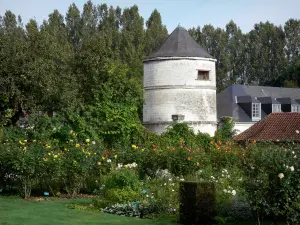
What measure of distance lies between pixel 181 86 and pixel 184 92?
1.51 ft

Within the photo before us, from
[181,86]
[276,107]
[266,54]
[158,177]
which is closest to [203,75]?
[181,86]

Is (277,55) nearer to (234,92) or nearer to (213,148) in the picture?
(234,92)

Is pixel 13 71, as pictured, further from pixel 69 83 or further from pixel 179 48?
pixel 179 48

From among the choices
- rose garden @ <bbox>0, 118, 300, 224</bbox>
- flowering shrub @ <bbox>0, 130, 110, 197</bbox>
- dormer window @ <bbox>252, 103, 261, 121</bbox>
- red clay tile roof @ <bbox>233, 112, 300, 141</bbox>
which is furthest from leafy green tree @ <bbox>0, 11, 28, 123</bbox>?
dormer window @ <bbox>252, 103, 261, 121</bbox>

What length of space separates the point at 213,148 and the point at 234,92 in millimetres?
30536

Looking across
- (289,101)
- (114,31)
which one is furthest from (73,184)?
(114,31)

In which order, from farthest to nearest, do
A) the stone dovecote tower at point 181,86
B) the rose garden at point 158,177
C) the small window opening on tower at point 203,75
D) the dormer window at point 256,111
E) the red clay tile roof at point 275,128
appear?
the dormer window at point 256,111
the small window opening on tower at point 203,75
the stone dovecote tower at point 181,86
the red clay tile roof at point 275,128
the rose garden at point 158,177

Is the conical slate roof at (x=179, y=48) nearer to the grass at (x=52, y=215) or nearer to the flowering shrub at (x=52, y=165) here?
the flowering shrub at (x=52, y=165)

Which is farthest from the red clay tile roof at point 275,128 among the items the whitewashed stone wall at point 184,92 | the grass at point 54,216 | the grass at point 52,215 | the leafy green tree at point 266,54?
the leafy green tree at point 266,54

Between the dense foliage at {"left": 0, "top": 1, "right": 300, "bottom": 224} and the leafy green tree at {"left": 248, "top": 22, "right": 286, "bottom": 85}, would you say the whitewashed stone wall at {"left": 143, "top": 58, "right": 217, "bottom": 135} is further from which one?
the leafy green tree at {"left": 248, "top": 22, "right": 286, "bottom": 85}

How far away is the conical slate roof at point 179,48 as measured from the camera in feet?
125

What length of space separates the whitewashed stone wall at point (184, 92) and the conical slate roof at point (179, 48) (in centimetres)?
41

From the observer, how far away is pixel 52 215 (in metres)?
13.4

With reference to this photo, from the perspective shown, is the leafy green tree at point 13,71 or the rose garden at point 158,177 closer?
the rose garden at point 158,177
